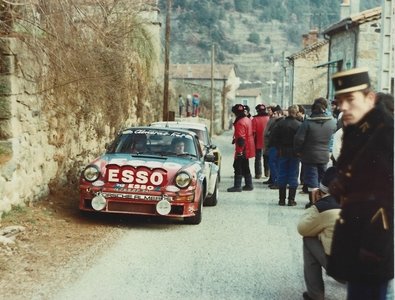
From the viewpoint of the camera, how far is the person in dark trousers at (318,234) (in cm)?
526

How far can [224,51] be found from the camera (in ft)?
493

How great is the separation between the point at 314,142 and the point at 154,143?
2.66 metres

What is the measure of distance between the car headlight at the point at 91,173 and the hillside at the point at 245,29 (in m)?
123

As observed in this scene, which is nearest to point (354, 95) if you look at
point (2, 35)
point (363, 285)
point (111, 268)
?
point (363, 285)

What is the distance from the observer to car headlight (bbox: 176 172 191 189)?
29.1 ft

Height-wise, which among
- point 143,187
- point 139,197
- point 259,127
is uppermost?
point 259,127

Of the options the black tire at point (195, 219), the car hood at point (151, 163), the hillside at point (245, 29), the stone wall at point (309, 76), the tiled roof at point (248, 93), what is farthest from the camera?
the hillside at point (245, 29)

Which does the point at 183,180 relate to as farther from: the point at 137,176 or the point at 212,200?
the point at 212,200

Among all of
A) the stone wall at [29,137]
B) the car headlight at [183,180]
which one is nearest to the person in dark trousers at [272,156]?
the stone wall at [29,137]

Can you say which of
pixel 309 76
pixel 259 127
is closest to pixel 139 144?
pixel 259 127

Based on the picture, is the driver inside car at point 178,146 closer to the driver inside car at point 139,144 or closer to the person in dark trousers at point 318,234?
the driver inside car at point 139,144

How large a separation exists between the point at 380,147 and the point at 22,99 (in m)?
7.10

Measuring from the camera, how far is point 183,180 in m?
8.88

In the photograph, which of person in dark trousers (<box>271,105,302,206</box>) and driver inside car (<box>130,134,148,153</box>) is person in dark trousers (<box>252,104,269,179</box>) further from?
driver inside car (<box>130,134,148,153</box>)
